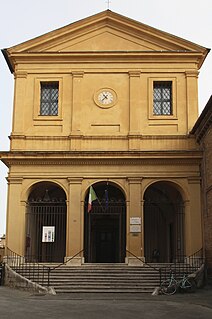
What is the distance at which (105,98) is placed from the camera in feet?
76.0

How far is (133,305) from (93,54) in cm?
1260

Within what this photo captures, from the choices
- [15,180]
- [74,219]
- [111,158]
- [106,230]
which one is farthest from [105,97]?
[106,230]

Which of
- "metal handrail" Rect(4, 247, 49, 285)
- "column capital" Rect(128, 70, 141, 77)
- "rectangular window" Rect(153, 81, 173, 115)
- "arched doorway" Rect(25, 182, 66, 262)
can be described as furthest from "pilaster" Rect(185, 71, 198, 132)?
"metal handrail" Rect(4, 247, 49, 285)

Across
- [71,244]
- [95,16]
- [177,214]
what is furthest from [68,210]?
[95,16]

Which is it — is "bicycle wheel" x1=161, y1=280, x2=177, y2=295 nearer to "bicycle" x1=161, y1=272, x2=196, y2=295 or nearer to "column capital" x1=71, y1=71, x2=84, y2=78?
"bicycle" x1=161, y1=272, x2=196, y2=295

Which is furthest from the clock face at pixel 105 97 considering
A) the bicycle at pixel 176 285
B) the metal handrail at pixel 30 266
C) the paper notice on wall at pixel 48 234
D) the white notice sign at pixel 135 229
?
the bicycle at pixel 176 285

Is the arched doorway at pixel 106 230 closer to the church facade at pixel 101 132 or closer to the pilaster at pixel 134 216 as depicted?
the church facade at pixel 101 132

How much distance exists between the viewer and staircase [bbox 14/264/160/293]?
18375mm

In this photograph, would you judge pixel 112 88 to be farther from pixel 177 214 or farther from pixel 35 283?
pixel 35 283

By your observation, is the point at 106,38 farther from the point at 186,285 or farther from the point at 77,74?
the point at 186,285

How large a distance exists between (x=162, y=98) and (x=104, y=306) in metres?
11.8

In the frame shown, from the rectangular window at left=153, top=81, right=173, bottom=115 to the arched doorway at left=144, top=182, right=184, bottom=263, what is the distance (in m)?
3.45

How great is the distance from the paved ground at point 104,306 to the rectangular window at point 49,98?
8630 mm

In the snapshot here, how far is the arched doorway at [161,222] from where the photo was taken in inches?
953
